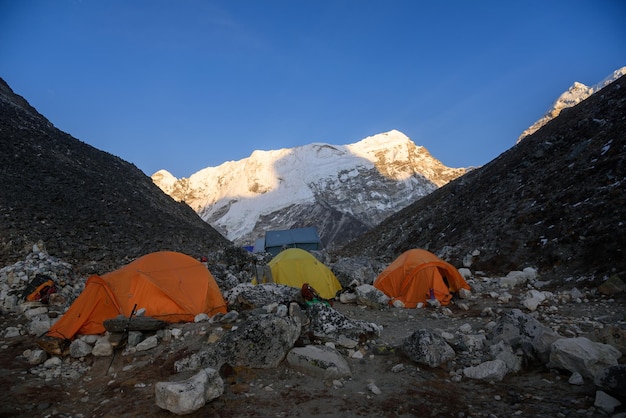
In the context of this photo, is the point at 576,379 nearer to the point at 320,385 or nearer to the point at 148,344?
the point at 320,385

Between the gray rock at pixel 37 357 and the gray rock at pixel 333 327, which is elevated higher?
the gray rock at pixel 37 357

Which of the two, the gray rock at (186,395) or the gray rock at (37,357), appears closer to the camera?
the gray rock at (186,395)

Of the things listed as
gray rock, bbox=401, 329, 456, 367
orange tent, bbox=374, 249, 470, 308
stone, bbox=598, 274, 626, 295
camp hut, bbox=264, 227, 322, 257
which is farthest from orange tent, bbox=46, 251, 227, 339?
camp hut, bbox=264, 227, 322, 257

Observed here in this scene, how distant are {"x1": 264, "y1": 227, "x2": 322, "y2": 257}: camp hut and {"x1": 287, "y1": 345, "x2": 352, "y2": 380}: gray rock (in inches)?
1355

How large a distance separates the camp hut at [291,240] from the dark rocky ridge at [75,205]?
914 cm

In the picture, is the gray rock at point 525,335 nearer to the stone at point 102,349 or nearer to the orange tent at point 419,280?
the orange tent at point 419,280

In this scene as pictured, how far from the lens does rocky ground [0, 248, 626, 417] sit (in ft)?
16.0

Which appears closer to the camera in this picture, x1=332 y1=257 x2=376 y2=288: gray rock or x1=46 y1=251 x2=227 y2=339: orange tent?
x1=46 y1=251 x2=227 y2=339: orange tent

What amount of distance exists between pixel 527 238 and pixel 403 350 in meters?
11.0

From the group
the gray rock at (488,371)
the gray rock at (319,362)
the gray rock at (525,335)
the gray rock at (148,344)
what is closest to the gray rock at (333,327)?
the gray rock at (319,362)

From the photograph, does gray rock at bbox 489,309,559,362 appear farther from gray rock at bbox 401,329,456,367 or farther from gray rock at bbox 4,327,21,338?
gray rock at bbox 4,327,21,338

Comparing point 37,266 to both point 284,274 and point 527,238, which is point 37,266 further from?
point 527,238

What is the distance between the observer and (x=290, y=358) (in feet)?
20.9

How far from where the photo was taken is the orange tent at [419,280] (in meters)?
11.4
